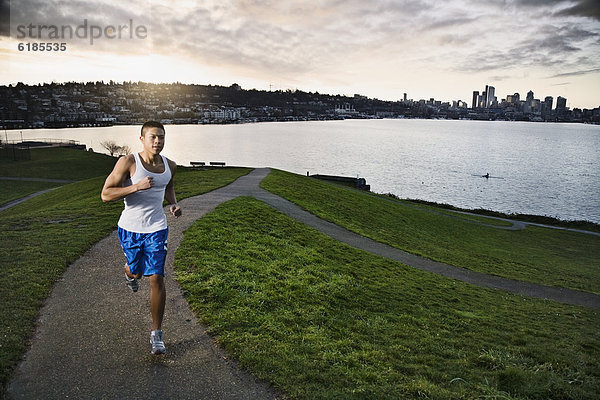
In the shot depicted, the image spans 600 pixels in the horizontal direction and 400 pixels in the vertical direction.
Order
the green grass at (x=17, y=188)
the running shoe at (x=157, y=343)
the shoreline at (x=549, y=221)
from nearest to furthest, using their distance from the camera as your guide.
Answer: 1. the running shoe at (x=157, y=343)
2. the green grass at (x=17, y=188)
3. the shoreline at (x=549, y=221)

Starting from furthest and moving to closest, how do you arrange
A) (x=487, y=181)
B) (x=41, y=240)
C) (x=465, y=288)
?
1. (x=487, y=181)
2. (x=465, y=288)
3. (x=41, y=240)

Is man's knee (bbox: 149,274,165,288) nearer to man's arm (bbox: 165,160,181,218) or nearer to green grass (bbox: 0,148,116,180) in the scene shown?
man's arm (bbox: 165,160,181,218)

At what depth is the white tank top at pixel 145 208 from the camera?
511 cm

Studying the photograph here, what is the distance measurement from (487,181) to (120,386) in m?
81.7

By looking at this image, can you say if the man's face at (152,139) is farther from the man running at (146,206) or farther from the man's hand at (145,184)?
the man's hand at (145,184)

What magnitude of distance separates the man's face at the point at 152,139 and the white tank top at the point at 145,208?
0.21 m

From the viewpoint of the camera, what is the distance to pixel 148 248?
520 cm

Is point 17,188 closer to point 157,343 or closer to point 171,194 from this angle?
point 171,194

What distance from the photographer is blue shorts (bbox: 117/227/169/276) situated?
5.18m

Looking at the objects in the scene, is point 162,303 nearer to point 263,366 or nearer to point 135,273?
point 135,273

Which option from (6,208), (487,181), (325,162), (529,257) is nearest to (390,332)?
(529,257)

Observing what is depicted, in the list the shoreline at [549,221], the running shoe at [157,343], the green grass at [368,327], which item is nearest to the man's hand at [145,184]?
the running shoe at [157,343]

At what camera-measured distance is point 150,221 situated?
5.19 meters

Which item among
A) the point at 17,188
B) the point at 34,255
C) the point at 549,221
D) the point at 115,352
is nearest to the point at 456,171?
the point at 549,221
